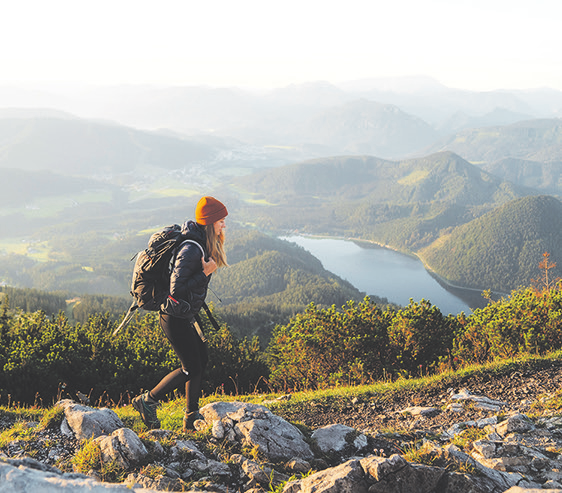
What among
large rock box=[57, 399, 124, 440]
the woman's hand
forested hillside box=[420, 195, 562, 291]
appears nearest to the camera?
the woman's hand

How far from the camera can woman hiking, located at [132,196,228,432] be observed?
4852 mm

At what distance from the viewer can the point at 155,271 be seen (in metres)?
5.07

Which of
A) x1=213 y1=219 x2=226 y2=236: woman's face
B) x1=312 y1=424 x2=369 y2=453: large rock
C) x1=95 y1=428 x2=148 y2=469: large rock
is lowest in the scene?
x1=312 y1=424 x2=369 y2=453: large rock

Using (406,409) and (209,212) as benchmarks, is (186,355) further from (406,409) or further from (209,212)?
(406,409)

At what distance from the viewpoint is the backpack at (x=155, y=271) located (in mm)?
5031

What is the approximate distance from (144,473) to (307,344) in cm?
913

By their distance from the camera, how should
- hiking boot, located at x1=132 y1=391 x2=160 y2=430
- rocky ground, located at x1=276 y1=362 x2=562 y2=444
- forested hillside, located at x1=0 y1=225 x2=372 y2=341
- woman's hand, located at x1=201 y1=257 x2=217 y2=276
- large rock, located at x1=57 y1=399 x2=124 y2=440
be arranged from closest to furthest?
1. woman's hand, located at x1=201 y1=257 x2=217 y2=276
2. large rock, located at x1=57 y1=399 x2=124 y2=440
3. hiking boot, located at x1=132 y1=391 x2=160 y2=430
4. rocky ground, located at x1=276 y1=362 x2=562 y2=444
5. forested hillside, located at x1=0 y1=225 x2=372 y2=341

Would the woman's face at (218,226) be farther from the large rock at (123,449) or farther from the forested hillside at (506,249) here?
the forested hillside at (506,249)

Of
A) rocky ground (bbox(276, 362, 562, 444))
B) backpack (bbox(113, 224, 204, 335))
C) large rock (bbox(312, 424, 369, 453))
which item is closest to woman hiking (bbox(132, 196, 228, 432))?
backpack (bbox(113, 224, 204, 335))

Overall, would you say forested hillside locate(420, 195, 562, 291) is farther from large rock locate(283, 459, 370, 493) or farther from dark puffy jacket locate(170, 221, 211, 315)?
large rock locate(283, 459, 370, 493)

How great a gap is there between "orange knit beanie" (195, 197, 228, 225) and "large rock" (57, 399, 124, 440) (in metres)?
2.93

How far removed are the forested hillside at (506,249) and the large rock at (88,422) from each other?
188 metres

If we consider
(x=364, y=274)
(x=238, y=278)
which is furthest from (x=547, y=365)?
(x=364, y=274)

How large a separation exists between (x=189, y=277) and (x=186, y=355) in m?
1.24
